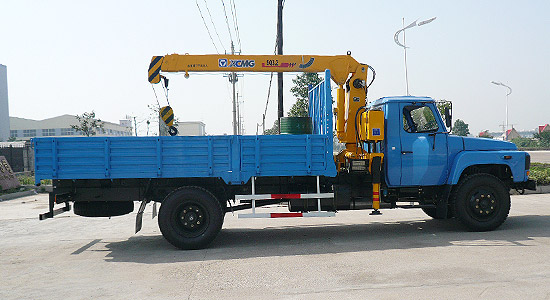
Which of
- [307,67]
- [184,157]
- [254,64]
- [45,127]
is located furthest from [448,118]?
[45,127]

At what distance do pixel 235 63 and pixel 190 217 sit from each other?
3.21m

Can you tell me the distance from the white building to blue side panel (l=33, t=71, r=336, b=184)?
115 m

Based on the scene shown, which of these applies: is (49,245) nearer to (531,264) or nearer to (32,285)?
(32,285)

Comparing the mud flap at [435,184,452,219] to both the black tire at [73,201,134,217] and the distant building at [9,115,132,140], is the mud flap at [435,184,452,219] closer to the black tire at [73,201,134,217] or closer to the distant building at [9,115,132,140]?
the black tire at [73,201,134,217]

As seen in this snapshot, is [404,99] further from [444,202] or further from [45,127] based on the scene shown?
[45,127]

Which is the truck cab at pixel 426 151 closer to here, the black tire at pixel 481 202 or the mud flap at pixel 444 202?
the mud flap at pixel 444 202

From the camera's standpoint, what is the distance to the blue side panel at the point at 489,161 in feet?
26.2

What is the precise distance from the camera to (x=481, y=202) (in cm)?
800

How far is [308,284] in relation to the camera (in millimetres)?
5363

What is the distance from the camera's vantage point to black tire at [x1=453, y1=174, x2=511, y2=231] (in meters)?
7.97

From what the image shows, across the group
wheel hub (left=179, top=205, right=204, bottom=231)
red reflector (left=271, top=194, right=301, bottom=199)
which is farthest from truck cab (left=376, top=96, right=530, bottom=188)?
wheel hub (left=179, top=205, right=204, bottom=231)

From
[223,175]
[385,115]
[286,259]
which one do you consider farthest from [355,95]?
[286,259]

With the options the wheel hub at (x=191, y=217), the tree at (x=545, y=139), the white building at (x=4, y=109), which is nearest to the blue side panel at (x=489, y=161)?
the wheel hub at (x=191, y=217)

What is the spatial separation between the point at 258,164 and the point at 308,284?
2674 millimetres
